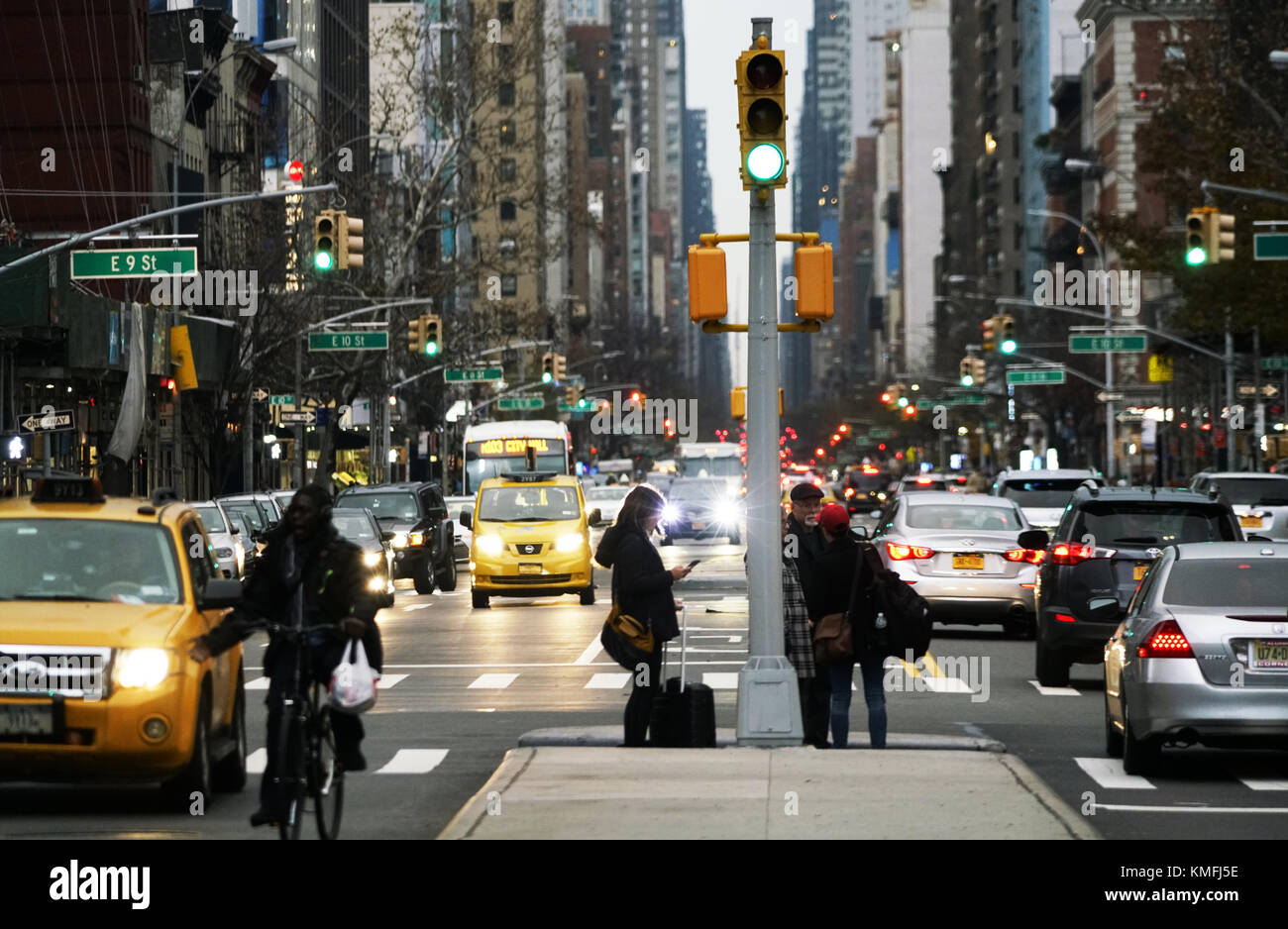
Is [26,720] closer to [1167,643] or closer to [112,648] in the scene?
[112,648]

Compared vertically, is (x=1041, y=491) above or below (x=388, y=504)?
above

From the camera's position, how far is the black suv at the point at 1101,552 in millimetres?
21125

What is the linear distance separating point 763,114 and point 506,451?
47732 millimetres

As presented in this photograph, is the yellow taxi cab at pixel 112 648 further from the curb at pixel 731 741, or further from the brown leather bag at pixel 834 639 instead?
the brown leather bag at pixel 834 639

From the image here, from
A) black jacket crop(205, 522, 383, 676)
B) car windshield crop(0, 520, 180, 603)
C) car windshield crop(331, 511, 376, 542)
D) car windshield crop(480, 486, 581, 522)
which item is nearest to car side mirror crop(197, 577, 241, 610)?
black jacket crop(205, 522, 383, 676)

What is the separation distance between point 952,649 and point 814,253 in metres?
12.1

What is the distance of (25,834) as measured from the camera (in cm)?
1162

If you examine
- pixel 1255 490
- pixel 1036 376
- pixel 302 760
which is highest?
pixel 302 760

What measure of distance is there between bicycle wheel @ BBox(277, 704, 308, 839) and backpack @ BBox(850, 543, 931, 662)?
188 inches

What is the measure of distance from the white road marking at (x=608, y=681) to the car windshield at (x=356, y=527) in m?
14.4

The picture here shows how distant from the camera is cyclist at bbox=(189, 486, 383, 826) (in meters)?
11.2

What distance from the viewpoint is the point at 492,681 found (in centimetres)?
2242

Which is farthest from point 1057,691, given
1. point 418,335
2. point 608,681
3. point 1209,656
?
point 418,335

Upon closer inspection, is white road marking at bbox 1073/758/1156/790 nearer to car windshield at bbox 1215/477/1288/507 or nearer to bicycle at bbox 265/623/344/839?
bicycle at bbox 265/623/344/839
